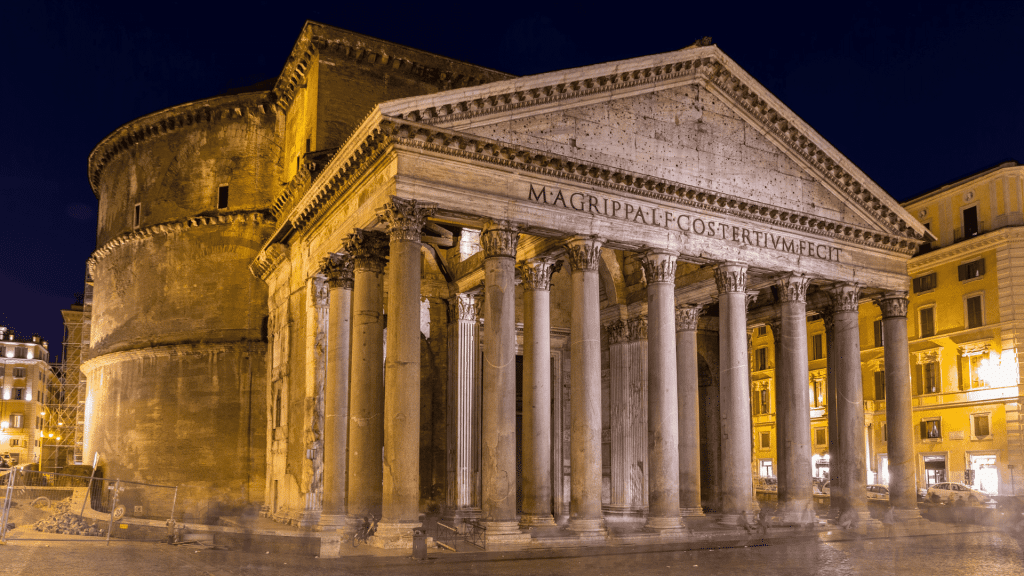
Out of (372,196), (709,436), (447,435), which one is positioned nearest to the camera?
(372,196)

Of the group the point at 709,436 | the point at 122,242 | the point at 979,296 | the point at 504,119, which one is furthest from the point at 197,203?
the point at 979,296

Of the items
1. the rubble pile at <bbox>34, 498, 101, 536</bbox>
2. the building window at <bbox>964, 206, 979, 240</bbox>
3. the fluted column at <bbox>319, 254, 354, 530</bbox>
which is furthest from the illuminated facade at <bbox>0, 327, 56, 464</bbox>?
the building window at <bbox>964, 206, 979, 240</bbox>

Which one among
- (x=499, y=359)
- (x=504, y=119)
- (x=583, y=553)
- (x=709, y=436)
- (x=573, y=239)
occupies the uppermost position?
(x=504, y=119)

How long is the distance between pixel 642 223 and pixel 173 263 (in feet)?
51.4

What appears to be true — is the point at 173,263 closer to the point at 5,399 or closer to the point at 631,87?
the point at 631,87

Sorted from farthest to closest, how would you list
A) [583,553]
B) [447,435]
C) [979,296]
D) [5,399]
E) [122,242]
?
[5,399] < [979,296] < [122,242] < [447,435] < [583,553]

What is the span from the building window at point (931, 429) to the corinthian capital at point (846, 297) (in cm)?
1431

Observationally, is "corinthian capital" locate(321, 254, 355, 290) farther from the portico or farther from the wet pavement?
the wet pavement

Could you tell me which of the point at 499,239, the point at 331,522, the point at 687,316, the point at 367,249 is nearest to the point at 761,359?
the point at 687,316

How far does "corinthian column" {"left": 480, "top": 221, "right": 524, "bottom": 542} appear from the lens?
A: 15.5m

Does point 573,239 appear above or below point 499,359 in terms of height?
above

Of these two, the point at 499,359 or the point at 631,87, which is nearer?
the point at 499,359

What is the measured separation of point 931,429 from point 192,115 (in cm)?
2894

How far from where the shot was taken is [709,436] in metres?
26.2
